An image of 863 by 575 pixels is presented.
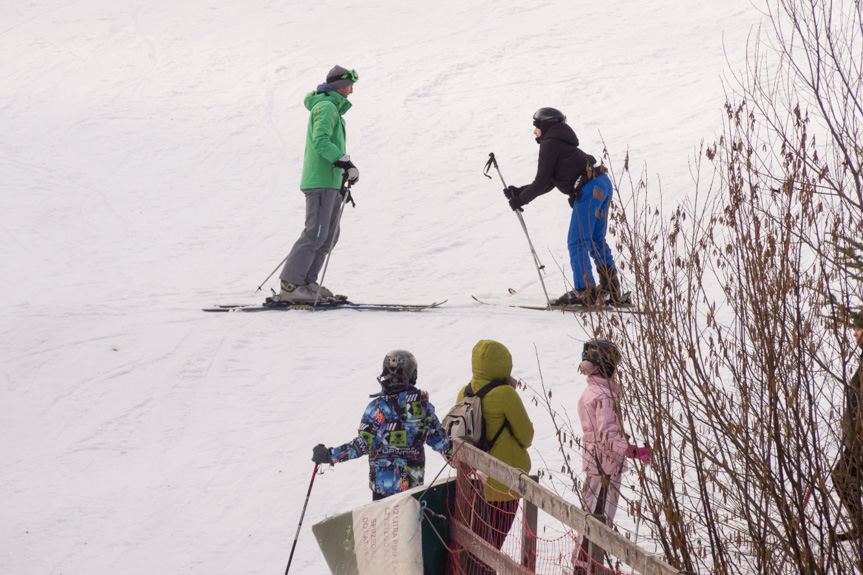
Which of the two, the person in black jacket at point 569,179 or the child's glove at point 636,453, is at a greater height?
the person in black jacket at point 569,179

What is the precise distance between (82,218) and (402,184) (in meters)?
4.48

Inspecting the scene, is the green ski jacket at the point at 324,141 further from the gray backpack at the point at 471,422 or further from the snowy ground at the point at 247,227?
the gray backpack at the point at 471,422

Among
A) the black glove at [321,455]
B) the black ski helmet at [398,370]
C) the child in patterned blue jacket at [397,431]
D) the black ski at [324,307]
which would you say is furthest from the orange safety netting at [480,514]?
the black ski at [324,307]

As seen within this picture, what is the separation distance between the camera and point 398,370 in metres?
4.68

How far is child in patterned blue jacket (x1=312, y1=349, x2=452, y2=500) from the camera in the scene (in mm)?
4707

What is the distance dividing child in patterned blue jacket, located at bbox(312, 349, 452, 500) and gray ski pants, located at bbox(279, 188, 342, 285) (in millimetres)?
4247

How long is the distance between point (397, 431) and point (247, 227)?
8269 millimetres

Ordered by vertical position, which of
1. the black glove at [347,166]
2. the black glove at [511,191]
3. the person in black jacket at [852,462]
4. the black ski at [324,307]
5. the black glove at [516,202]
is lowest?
the person in black jacket at [852,462]

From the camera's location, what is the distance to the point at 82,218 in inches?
490

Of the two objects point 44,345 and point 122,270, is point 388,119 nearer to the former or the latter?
point 122,270

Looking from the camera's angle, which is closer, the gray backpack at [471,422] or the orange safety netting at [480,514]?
the orange safety netting at [480,514]

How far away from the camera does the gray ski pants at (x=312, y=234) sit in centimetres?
879

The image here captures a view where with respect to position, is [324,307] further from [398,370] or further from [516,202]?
[398,370]

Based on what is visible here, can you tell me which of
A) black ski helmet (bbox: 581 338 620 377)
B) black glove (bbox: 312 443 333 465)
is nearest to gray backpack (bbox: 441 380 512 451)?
black ski helmet (bbox: 581 338 620 377)
